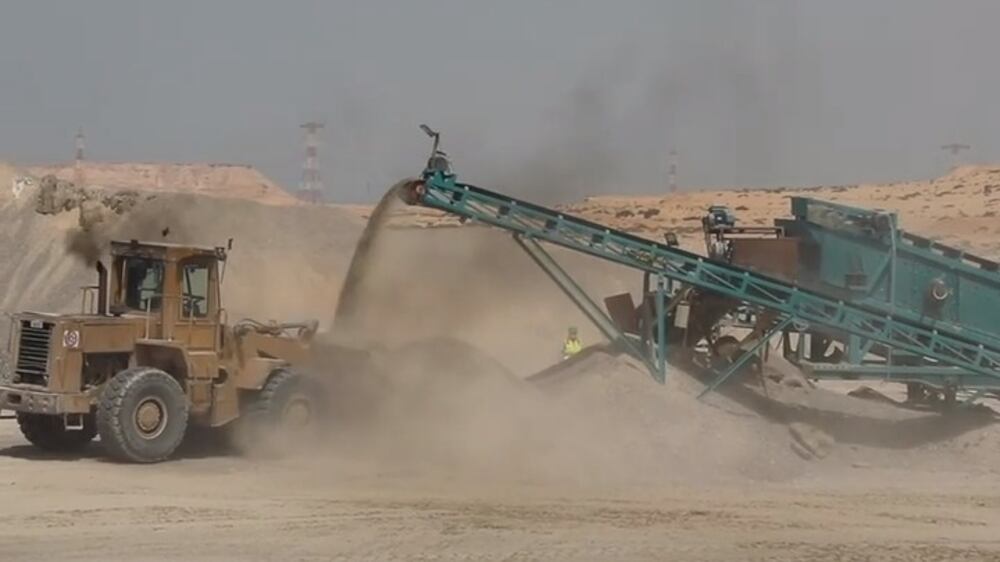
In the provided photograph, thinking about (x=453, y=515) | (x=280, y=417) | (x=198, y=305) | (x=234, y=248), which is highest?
(x=234, y=248)

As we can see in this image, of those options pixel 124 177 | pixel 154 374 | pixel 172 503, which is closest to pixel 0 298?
pixel 154 374

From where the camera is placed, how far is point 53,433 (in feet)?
57.5

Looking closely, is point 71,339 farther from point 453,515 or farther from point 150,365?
point 453,515

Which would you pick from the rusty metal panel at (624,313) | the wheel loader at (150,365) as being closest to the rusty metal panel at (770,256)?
the rusty metal panel at (624,313)

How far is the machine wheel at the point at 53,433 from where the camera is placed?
17.4 meters

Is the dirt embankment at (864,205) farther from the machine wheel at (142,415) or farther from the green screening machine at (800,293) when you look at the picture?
the machine wheel at (142,415)

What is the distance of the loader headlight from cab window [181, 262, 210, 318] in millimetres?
1300

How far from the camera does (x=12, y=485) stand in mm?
14898

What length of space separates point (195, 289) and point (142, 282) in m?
0.62

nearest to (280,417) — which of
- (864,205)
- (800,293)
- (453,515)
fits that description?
(453,515)

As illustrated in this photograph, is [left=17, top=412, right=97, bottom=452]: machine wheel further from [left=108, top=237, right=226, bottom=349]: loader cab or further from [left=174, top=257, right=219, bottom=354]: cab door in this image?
[left=174, top=257, right=219, bottom=354]: cab door

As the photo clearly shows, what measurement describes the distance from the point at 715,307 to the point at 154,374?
712cm

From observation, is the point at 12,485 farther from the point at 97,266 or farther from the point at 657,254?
the point at 657,254

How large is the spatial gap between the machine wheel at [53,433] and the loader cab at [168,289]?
5.18ft
